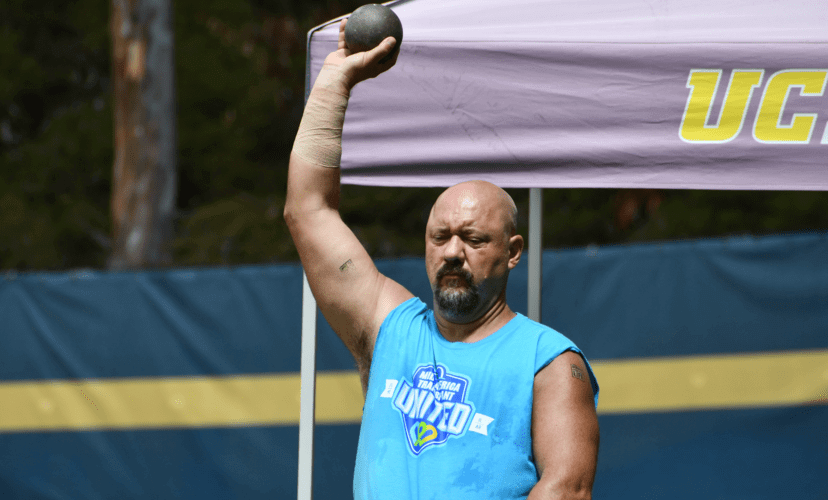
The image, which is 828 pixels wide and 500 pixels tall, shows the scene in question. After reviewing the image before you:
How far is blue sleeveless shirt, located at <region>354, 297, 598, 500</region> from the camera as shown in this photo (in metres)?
1.87

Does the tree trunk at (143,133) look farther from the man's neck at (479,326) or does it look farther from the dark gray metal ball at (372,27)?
the man's neck at (479,326)

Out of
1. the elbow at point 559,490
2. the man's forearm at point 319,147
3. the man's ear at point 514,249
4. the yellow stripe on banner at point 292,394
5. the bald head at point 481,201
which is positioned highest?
the man's forearm at point 319,147

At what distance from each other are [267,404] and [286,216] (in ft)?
9.68

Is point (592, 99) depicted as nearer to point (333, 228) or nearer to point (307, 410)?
point (333, 228)

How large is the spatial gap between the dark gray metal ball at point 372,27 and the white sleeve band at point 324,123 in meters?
0.11

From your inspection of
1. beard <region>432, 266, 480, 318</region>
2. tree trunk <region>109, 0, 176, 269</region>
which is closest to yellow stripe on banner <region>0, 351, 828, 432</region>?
beard <region>432, 266, 480, 318</region>

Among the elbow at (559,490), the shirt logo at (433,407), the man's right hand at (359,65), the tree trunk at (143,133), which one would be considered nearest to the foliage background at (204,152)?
the tree trunk at (143,133)

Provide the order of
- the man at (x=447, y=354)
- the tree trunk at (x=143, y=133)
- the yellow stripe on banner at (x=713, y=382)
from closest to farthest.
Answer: the man at (x=447, y=354), the yellow stripe on banner at (x=713, y=382), the tree trunk at (x=143, y=133)

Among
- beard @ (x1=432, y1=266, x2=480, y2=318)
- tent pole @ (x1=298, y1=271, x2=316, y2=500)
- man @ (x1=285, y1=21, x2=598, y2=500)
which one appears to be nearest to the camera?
man @ (x1=285, y1=21, x2=598, y2=500)

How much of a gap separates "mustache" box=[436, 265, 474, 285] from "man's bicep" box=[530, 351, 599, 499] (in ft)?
0.93

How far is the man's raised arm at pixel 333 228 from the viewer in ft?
7.19

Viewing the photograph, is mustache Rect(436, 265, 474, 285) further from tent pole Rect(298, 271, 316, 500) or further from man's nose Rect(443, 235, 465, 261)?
tent pole Rect(298, 271, 316, 500)

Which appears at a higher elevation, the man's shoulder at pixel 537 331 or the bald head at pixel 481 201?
the bald head at pixel 481 201

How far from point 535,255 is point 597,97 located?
0.70 m
